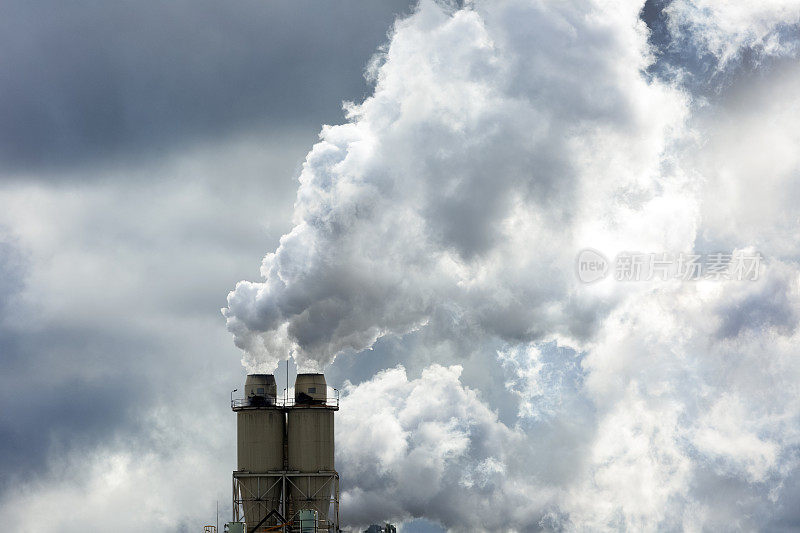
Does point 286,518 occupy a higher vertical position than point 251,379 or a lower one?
lower

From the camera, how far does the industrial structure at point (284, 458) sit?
106m

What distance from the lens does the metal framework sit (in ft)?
348

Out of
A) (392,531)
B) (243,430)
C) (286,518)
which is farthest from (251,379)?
(392,531)

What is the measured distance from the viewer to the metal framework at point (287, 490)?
106 meters

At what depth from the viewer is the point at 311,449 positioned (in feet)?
353

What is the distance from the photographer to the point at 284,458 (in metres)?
108

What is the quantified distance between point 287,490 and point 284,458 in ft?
10.6

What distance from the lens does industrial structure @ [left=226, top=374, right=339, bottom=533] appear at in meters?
106

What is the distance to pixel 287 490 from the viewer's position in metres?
107

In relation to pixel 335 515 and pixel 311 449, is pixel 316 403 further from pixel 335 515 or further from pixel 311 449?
pixel 335 515

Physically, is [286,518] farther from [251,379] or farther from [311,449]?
[251,379]

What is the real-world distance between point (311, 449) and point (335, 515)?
23.0 feet

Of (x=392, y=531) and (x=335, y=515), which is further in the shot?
(x=392, y=531)

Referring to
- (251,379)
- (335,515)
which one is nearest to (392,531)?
(335,515)
